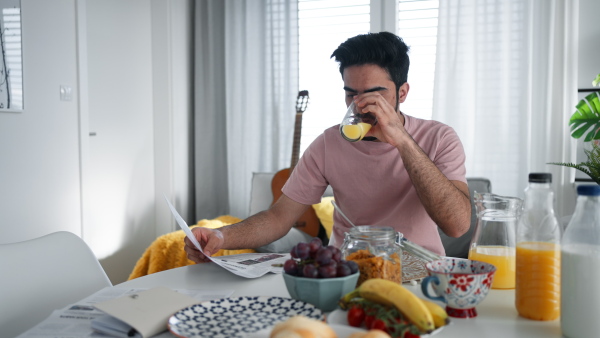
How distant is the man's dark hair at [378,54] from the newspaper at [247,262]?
677mm

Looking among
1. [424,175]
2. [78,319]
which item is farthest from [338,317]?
[424,175]

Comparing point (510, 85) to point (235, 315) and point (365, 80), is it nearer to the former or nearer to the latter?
point (365, 80)

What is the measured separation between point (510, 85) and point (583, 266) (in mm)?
2837

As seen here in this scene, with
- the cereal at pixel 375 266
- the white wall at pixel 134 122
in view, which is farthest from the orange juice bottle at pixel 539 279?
the white wall at pixel 134 122

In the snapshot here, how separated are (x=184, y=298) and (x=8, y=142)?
1.84m

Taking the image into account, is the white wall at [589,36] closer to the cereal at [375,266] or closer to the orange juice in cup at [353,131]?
the orange juice in cup at [353,131]

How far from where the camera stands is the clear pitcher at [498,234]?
1.00 metres

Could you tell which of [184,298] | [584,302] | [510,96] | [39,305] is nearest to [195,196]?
[510,96]

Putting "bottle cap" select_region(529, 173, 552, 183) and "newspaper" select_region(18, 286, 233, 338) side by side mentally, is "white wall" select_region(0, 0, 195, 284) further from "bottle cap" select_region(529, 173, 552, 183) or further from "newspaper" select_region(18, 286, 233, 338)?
"bottle cap" select_region(529, 173, 552, 183)

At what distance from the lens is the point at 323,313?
0.80 m

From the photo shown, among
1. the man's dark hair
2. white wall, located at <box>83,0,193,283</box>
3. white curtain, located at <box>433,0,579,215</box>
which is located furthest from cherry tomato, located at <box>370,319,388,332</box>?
white curtain, located at <box>433,0,579,215</box>

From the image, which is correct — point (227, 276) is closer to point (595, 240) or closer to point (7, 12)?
point (595, 240)

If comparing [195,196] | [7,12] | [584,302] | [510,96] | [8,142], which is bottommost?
[195,196]

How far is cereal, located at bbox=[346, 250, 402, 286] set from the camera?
92 cm
